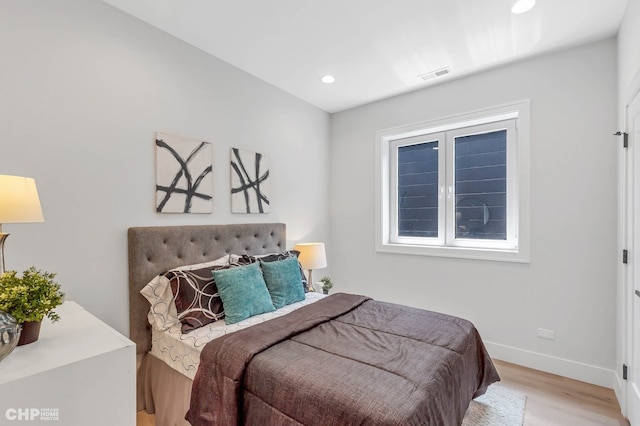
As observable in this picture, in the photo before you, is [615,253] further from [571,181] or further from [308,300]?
[308,300]

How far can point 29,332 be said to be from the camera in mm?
1136

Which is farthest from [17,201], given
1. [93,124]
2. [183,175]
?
[183,175]

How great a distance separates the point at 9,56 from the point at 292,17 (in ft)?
5.54

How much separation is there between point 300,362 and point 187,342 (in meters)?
0.79

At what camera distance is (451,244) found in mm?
3328

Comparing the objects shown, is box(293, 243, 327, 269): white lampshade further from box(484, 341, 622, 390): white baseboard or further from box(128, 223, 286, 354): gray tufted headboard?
box(484, 341, 622, 390): white baseboard

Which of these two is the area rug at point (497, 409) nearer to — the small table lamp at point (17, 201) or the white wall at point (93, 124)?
the white wall at point (93, 124)

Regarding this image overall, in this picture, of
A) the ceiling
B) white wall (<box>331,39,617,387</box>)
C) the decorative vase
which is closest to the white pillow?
the decorative vase

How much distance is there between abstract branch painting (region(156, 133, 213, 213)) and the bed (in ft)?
0.62

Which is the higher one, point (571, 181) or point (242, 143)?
point (242, 143)

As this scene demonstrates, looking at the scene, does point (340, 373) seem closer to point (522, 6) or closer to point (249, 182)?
point (249, 182)

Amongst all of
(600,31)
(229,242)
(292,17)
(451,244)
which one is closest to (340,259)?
(451,244)

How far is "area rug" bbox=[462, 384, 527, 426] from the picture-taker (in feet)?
6.57

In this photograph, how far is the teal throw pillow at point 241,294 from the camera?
2.08 m
